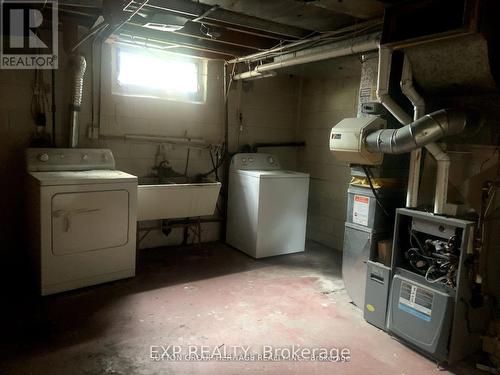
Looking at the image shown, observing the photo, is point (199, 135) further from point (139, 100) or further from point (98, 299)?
point (98, 299)

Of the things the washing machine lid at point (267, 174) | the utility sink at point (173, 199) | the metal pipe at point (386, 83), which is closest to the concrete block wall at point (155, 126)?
the utility sink at point (173, 199)

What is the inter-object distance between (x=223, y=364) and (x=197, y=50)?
10.0ft

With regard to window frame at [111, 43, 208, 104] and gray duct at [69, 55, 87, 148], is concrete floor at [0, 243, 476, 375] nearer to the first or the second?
gray duct at [69, 55, 87, 148]

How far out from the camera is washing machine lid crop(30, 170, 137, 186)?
2678 millimetres

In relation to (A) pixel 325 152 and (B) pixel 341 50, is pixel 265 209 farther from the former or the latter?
(B) pixel 341 50

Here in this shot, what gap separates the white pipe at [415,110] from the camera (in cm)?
230

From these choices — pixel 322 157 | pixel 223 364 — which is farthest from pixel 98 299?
pixel 322 157

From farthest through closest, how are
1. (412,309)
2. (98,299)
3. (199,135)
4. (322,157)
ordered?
(322,157)
(199,135)
(98,299)
(412,309)

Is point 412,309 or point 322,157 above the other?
point 322,157

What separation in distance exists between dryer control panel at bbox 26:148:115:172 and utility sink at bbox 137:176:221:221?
16.9 inches

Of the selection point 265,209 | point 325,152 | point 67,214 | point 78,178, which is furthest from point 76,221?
point 325,152

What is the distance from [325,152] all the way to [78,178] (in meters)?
2.89

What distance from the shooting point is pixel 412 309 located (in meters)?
2.29

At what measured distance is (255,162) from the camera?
14.3 ft
